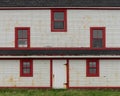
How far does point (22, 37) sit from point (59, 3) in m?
4.09

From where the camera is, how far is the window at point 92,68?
4222 centimetres

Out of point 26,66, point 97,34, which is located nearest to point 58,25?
point 97,34

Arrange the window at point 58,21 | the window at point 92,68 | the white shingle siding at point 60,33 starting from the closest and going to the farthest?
the window at point 92,68 < the white shingle siding at point 60,33 < the window at point 58,21

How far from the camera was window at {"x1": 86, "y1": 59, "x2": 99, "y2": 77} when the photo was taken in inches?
1662

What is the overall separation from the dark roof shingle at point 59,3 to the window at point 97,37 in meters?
1.95

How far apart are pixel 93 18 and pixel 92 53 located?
115 inches

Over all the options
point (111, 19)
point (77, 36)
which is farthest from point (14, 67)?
point (111, 19)

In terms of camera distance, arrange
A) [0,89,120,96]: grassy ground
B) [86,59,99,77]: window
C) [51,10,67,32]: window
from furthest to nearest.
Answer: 1. [51,10,67,32]: window
2. [86,59,99,77]: window
3. [0,89,120,96]: grassy ground

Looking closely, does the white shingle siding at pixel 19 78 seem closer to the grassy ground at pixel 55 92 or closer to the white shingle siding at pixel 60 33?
the grassy ground at pixel 55 92

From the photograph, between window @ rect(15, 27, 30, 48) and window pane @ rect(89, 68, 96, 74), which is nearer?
window pane @ rect(89, 68, 96, 74)

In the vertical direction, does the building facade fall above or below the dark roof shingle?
below

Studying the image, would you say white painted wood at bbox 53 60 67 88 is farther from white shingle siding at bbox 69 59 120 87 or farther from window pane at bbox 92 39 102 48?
window pane at bbox 92 39 102 48

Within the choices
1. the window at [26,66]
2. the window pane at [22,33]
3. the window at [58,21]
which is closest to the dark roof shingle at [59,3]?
the window at [58,21]

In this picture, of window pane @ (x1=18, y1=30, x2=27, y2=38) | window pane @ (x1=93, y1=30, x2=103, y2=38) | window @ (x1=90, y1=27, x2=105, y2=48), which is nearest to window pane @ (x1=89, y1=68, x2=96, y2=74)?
window @ (x1=90, y1=27, x2=105, y2=48)
